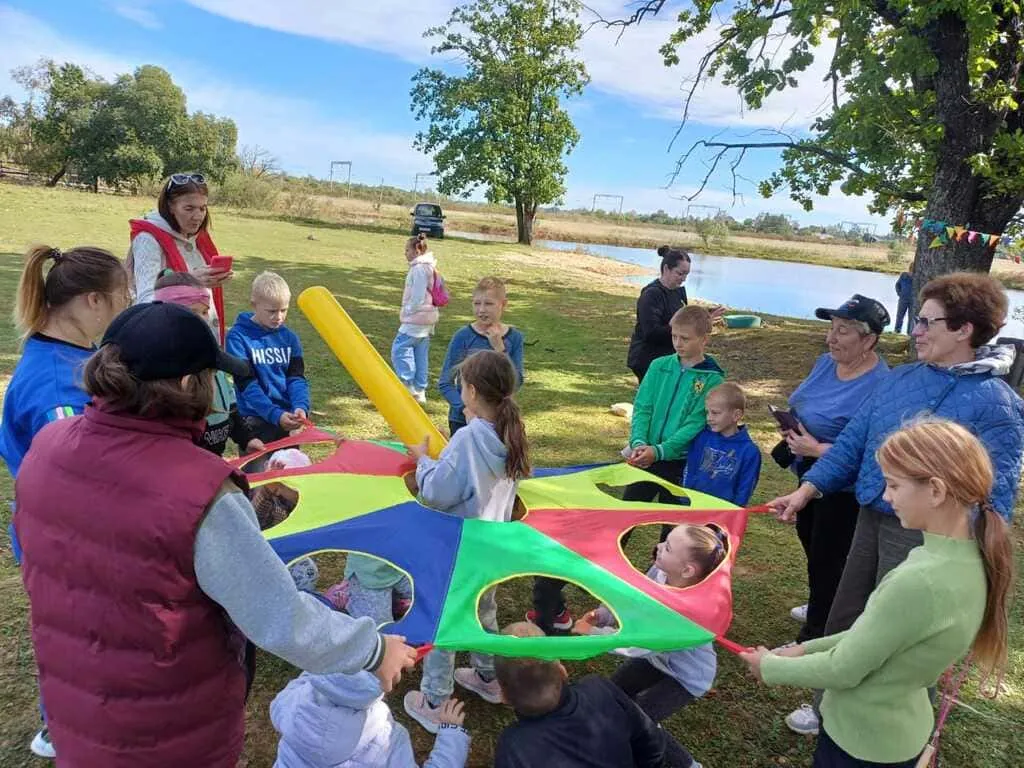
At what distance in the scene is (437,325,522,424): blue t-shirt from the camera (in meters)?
4.15

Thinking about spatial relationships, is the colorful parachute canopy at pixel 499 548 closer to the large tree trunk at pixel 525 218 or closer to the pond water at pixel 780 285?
the pond water at pixel 780 285

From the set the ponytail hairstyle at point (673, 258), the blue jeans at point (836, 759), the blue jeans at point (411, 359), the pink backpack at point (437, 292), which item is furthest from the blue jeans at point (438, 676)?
the pink backpack at point (437, 292)

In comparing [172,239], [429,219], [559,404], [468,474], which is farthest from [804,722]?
[429,219]

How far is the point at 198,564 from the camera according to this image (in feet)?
4.53

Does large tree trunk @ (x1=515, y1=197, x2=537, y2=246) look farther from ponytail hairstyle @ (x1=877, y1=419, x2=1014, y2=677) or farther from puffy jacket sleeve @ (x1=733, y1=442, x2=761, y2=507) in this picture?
ponytail hairstyle @ (x1=877, y1=419, x2=1014, y2=677)

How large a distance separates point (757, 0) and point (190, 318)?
411 inches

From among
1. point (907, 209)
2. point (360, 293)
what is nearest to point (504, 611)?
point (907, 209)

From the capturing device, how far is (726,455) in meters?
3.60

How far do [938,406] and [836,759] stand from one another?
125 cm

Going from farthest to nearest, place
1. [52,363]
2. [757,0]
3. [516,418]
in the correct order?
[757,0] → [516,418] → [52,363]

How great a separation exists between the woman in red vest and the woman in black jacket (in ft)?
12.3

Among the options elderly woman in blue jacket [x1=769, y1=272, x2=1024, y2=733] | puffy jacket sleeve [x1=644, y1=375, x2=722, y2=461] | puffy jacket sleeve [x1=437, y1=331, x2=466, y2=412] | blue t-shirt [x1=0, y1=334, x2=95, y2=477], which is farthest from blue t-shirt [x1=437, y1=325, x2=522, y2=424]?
blue t-shirt [x1=0, y1=334, x2=95, y2=477]

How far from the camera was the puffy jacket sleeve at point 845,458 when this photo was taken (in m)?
2.81

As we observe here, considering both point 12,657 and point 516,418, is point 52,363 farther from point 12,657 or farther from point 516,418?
point 12,657
